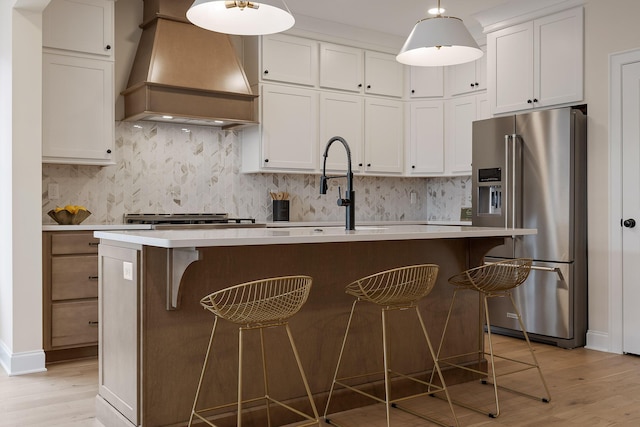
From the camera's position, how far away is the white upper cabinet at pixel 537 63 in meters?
4.59

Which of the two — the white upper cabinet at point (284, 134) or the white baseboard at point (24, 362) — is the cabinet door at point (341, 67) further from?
the white baseboard at point (24, 362)

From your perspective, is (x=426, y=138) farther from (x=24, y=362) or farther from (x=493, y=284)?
(x=24, y=362)

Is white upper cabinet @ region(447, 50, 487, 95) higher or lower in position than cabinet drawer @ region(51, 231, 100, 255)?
higher

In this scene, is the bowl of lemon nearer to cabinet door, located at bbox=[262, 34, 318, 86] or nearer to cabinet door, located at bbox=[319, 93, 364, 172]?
cabinet door, located at bbox=[262, 34, 318, 86]

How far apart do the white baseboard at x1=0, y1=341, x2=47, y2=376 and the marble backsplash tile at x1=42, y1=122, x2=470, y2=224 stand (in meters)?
1.07

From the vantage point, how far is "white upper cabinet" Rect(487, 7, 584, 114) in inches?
181

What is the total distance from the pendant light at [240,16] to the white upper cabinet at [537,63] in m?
2.61

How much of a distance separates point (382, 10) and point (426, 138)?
144cm

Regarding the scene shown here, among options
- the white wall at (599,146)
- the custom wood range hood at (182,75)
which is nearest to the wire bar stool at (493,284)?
the white wall at (599,146)

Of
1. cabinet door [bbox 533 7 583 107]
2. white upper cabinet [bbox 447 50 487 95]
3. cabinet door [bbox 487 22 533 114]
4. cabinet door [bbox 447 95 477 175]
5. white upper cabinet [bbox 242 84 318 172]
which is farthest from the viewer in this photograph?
cabinet door [bbox 447 95 477 175]

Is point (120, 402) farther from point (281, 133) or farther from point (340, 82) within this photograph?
point (340, 82)

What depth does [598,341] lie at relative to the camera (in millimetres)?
4453

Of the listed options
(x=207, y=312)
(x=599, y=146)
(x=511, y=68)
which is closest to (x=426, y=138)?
(x=511, y=68)

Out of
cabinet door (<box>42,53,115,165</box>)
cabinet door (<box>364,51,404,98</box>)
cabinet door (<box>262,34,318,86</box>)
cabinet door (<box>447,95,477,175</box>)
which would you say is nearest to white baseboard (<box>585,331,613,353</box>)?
cabinet door (<box>447,95,477,175</box>)
